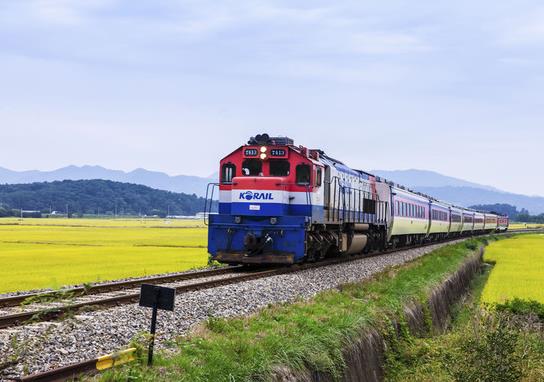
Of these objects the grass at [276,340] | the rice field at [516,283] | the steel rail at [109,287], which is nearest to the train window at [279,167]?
the steel rail at [109,287]

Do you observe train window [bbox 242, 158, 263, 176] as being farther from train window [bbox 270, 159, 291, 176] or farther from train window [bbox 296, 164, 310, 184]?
train window [bbox 296, 164, 310, 184]

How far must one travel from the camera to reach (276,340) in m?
10.1

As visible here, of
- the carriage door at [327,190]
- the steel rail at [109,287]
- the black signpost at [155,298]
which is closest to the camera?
the black signpost at [155,298]

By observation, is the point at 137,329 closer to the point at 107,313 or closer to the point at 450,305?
the point at 107,313

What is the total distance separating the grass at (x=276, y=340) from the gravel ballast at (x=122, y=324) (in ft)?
2.34

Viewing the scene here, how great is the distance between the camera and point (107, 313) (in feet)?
38.2

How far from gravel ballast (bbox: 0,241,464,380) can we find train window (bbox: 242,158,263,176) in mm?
5078

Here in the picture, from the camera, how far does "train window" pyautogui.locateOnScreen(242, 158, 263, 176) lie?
2341 cm

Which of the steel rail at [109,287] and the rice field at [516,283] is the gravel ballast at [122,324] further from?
the rice field at [516,283]

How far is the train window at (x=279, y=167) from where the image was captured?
23.1m

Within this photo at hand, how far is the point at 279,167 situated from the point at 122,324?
1305 centimetres

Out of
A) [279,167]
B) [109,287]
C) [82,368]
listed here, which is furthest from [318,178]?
[82,368]

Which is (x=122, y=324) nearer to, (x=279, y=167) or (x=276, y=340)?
(x=276, y=340)

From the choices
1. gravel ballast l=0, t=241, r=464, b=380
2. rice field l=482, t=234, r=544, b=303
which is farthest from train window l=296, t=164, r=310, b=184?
rice field l=482, t=234, r=544, b=303
